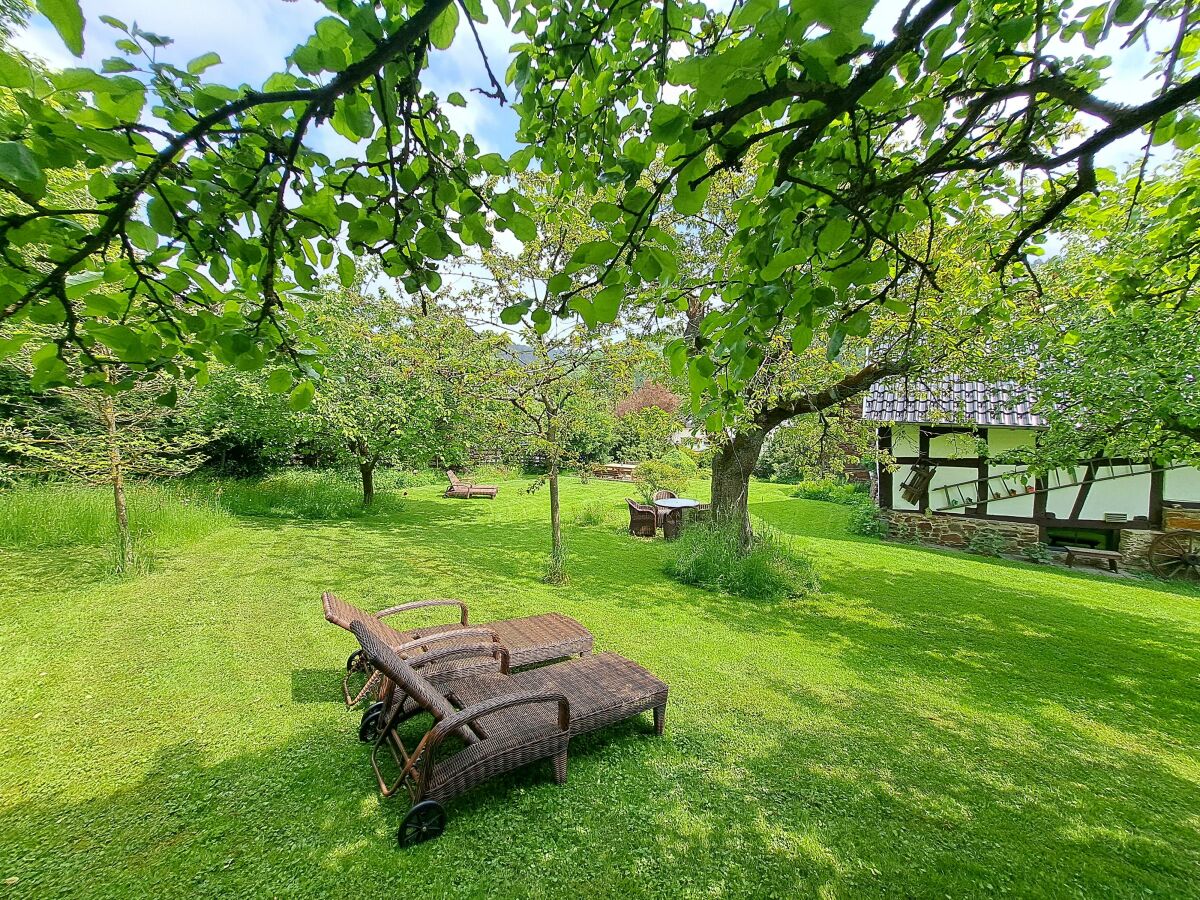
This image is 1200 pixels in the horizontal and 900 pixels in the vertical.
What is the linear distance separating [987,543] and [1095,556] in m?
1.83

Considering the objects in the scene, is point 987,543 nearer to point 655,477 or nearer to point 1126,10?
point 655,477

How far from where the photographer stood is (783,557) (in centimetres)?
786

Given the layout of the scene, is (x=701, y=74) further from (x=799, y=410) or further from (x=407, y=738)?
(x=799, y=410)

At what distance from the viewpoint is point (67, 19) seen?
2.55 ft

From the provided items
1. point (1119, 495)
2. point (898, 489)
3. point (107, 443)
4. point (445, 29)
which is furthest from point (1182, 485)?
point (107, 443)

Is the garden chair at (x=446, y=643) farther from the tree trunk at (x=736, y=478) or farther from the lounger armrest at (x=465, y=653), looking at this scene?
the tree trunk at (x=736, y=478)

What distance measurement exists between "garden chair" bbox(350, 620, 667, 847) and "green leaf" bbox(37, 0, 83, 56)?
2793 millimetres

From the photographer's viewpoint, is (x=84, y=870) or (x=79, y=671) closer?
(x=84, y=870)

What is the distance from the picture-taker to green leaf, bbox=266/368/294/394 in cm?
158

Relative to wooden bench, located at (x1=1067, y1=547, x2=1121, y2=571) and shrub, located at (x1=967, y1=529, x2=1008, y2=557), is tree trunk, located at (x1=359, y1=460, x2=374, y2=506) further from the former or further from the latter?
wooden bench, located at (x1=1067, y1=547, x2=1121, y2=571)

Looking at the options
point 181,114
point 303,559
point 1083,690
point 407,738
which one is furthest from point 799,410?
point 303,559

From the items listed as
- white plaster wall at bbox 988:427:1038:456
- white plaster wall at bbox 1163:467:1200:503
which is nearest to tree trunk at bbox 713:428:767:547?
white plaster wall at bbox 988:427:1038:456

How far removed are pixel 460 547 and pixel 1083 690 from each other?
361 inches

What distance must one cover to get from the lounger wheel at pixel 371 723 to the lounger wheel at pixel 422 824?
0.92m
